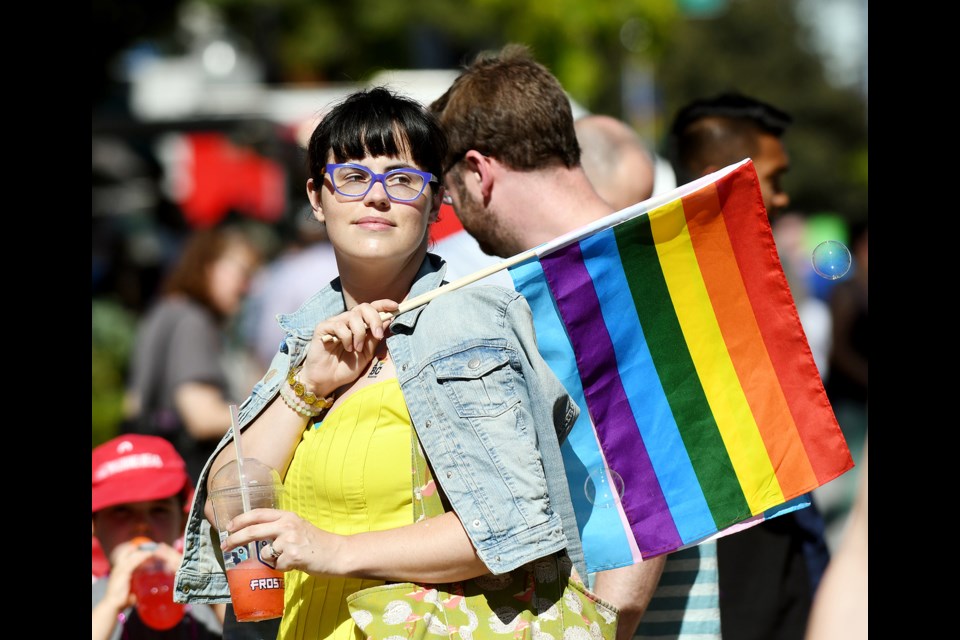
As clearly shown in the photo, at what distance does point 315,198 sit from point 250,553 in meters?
0.78

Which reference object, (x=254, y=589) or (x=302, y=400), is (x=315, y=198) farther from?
(x=254, y=589)

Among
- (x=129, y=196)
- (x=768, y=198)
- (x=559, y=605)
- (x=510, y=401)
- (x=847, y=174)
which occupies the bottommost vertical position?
(x=559, y=605)

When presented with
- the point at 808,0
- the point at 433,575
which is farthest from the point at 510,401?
the point at 808,0

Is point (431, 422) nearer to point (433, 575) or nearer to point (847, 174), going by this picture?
point (433, 575)

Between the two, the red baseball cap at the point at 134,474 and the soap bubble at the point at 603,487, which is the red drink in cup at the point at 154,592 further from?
the soap bubble at the point at 603,487

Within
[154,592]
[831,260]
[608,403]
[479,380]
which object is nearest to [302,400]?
[479,380]

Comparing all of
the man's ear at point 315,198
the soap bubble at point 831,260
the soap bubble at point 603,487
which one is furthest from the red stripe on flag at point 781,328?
the man's ear at point 315,198

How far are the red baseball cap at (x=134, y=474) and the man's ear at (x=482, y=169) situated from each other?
1.24m

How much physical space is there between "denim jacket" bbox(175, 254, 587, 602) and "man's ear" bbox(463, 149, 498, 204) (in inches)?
30.9

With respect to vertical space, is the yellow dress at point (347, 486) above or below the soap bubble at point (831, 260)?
below

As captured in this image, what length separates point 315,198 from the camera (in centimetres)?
265

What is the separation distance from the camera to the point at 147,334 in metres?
Answer: 6.91

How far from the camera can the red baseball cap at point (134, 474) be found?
346 cm
